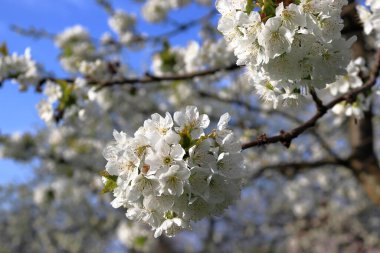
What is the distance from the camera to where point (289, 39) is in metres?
1.14

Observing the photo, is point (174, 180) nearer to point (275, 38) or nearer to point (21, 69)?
point (275, 38)

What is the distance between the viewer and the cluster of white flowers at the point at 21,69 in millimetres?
2730

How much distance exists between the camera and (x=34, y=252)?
17812mm

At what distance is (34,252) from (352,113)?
18.5m

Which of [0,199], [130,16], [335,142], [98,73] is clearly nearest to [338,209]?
[335,142]

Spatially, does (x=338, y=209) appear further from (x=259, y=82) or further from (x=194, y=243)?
(x=194, y=243)

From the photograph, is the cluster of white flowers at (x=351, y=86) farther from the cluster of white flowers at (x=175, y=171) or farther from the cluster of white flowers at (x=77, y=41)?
the cluster of white flowers at (x=77, y=41)

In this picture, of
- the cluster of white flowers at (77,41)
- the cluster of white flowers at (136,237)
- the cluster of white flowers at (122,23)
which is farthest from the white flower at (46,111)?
the cluster of white flowers at (136,237)

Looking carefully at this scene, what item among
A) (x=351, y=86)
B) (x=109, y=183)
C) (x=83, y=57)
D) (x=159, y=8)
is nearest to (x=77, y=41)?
(x=83, y=57)

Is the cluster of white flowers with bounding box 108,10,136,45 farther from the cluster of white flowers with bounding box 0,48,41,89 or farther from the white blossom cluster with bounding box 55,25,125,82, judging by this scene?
the cluster of white flowers with bounding box 0,48,41,89

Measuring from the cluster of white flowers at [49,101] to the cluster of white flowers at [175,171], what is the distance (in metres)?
1.56

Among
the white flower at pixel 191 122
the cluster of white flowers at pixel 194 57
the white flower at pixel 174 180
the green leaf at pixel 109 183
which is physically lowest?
the white flower at pixel 174 180

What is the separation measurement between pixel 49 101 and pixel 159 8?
155 inches

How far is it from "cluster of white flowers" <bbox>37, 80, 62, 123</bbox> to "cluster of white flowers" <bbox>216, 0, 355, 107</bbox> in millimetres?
1678
